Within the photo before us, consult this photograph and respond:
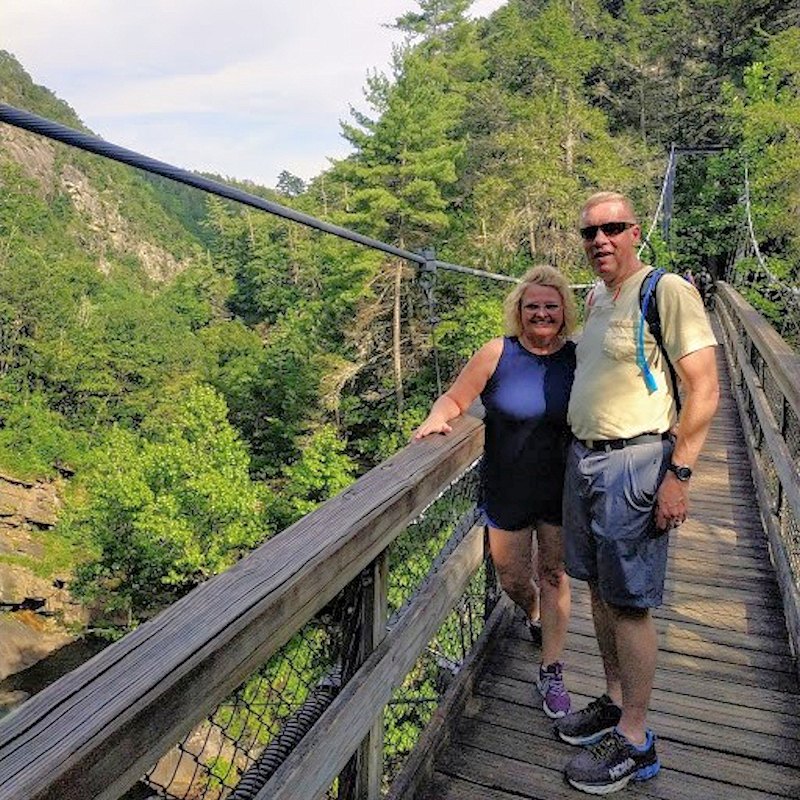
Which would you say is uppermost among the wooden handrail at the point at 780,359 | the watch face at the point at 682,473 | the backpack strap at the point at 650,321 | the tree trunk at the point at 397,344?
the backpack strap at the point at 650,321

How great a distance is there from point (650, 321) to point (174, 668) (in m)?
1.26

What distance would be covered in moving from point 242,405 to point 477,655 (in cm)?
2995

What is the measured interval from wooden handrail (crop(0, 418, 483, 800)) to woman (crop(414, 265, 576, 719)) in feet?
2.33

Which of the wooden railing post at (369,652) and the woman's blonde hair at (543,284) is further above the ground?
the woman's blonde hair at (543,284)

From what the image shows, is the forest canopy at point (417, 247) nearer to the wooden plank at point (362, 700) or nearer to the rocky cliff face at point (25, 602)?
the rocky cliff face at point (25, 602)

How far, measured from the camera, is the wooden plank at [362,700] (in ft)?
3.40

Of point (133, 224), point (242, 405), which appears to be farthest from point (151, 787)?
point (133, 224)

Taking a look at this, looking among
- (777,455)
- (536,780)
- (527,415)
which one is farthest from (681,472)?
(777,455)

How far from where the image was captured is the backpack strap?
5.22 feet

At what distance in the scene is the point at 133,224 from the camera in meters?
98.6

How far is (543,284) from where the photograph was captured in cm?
190

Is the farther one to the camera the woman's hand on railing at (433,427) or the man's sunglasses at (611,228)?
the woman's hand on railing at (433,427)

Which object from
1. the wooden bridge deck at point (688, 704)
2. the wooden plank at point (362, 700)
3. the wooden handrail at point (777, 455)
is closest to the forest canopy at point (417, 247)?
the wooden handrail at point (777, 455)

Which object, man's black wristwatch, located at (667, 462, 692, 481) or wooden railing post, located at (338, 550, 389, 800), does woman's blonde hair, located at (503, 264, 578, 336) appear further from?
wooden railing post, located at (338, 550, 389, 800)
